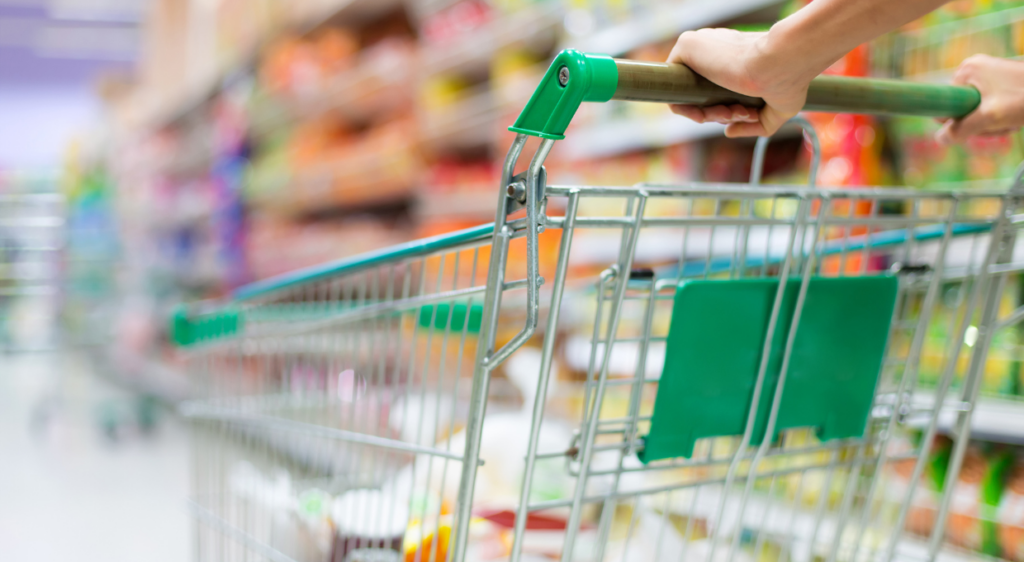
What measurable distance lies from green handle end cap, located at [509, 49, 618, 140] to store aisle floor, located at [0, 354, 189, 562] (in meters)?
2.26

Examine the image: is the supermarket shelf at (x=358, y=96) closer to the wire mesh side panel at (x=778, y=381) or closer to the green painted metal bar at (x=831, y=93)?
the wire mesh side panel at (x=778, y=381)

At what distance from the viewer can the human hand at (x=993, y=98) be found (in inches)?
35.4

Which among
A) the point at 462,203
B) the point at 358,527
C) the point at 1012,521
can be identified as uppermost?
the point at 462,203

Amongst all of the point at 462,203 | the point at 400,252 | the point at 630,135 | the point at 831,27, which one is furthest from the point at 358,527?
the point at 462,203

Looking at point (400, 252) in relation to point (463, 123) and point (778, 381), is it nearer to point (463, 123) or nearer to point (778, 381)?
point (778, 381)

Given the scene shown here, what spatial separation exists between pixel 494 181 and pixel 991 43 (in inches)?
72.2

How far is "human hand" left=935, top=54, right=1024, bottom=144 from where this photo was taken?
35.4 inches

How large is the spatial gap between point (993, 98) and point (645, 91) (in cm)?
49

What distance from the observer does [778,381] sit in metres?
0.88

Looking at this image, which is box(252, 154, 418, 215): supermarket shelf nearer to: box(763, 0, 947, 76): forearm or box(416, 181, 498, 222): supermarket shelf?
box(416, 181, 498, 222): supermarket shelf

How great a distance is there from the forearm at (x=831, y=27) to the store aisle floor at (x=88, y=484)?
7.86 feet

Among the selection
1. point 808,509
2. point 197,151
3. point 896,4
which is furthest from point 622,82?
point 197,151

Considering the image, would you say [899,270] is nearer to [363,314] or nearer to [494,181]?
[363,314]

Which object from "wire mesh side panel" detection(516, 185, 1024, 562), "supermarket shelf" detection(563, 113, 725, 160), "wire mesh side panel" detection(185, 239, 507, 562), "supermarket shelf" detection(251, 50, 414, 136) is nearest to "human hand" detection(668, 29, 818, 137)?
"wire mesh side panel" detection(516, 185, 1024, 562)
